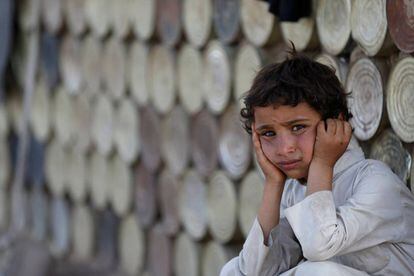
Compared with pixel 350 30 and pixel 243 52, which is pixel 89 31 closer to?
pixel 243 52

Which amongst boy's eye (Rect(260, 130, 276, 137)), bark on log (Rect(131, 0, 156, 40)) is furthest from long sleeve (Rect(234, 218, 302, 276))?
bark on log (Rect(131, 0, 156, 40))

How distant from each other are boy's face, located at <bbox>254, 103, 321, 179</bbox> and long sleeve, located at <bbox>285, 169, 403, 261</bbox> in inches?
5.1

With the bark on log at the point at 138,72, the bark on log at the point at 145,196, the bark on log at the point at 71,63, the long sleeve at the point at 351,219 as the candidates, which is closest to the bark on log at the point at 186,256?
the bark on log at the point at 145,196

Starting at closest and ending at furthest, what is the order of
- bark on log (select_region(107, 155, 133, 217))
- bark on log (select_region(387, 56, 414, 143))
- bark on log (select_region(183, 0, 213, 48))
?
bark on log (select_region(387, 56, 414, 143)), bark on log (select_region(183, 0, 213, 48)), bark on log (select_region(107, 155, 133, 217))

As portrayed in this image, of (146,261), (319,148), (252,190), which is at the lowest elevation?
(146,261)

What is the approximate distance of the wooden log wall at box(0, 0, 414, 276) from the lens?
11.5 ft

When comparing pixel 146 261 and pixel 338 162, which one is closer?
pixel 338 162

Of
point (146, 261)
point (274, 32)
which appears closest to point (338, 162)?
point (274, 32)

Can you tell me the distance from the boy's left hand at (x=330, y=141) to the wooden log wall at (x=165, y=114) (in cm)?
49

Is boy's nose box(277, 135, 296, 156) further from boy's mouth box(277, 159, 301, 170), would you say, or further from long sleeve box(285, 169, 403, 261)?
long sleeve box(285, 169, 403, 261)

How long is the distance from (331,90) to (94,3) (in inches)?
120

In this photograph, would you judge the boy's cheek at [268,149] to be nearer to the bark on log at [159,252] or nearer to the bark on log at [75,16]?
the bark on log at [159,252]

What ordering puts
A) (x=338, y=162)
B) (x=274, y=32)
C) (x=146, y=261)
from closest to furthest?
(x=338, y=162)
(x=274, y=32)
(x=146, y=261)

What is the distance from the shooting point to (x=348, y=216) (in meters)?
2.69
